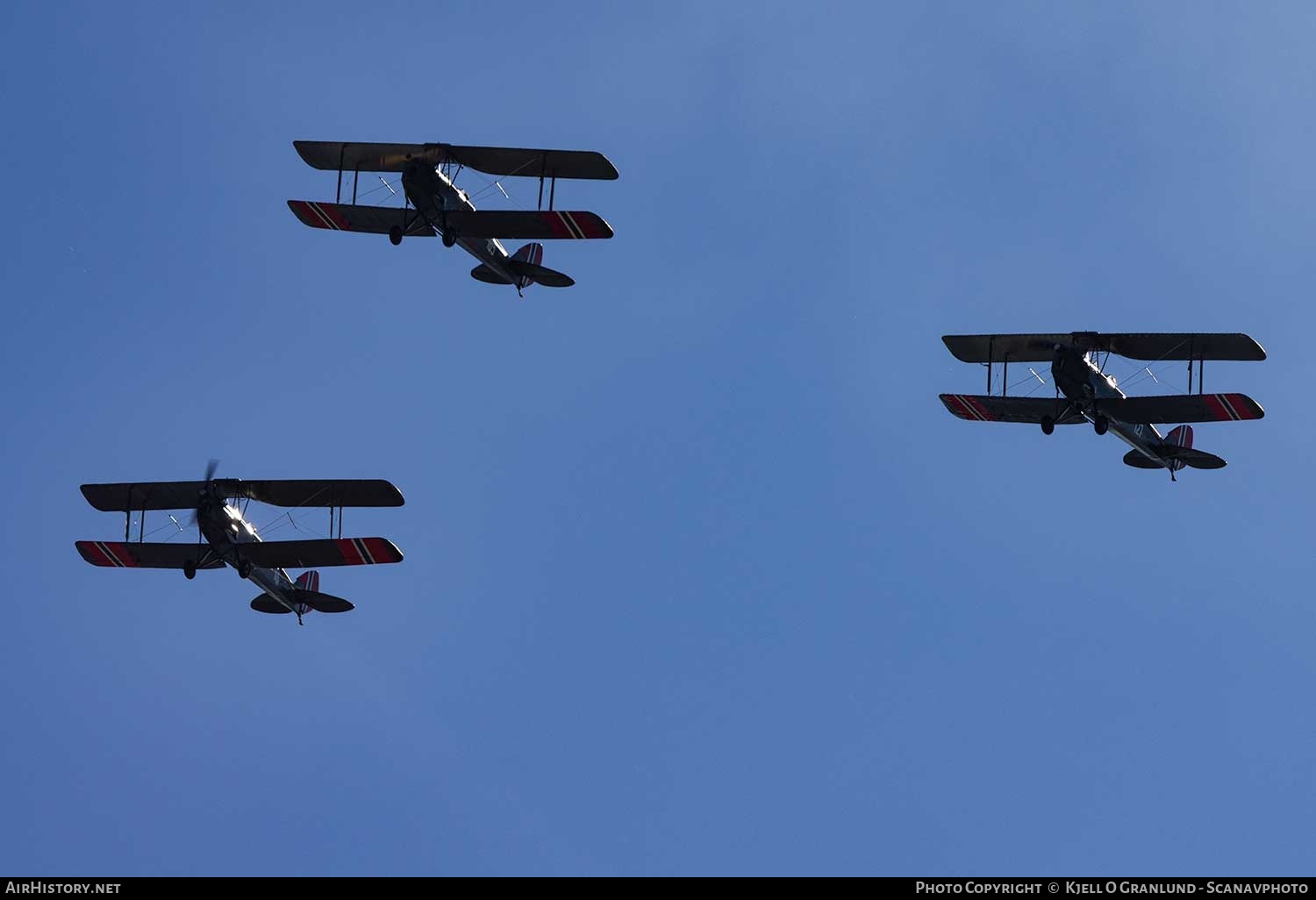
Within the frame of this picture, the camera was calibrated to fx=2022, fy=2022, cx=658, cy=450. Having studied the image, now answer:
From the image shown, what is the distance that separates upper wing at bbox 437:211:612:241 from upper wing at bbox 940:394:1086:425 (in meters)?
9.24

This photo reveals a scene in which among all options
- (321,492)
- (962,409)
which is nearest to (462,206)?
(321,492)

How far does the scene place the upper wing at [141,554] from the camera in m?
43.4

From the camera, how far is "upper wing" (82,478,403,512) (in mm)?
42406

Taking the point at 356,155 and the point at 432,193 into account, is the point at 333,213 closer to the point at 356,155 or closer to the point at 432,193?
the point at 356,155

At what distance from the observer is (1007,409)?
45656mm

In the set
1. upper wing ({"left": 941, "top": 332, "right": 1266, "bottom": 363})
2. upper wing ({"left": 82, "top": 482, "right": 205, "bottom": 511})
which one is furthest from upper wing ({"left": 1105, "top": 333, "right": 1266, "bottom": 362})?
upper wing ({"left": 82, "top": 482, "right": 205, "bottom": 511})

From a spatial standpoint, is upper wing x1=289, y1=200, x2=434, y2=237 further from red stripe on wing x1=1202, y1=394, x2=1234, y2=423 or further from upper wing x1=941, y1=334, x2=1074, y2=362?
red stripe on wing x1=1202, y1=394, x2=1234, y2=423

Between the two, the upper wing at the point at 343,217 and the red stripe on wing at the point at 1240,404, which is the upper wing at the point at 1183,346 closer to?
the red stripe on wing at the point at 1240,404

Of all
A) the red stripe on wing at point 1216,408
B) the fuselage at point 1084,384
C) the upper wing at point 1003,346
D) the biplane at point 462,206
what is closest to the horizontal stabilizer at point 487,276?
the biplane at point 462,206

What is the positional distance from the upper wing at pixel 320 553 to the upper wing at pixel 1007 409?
13725 mm

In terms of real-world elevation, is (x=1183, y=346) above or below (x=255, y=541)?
above

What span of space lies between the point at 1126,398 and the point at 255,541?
1861 centimetres
